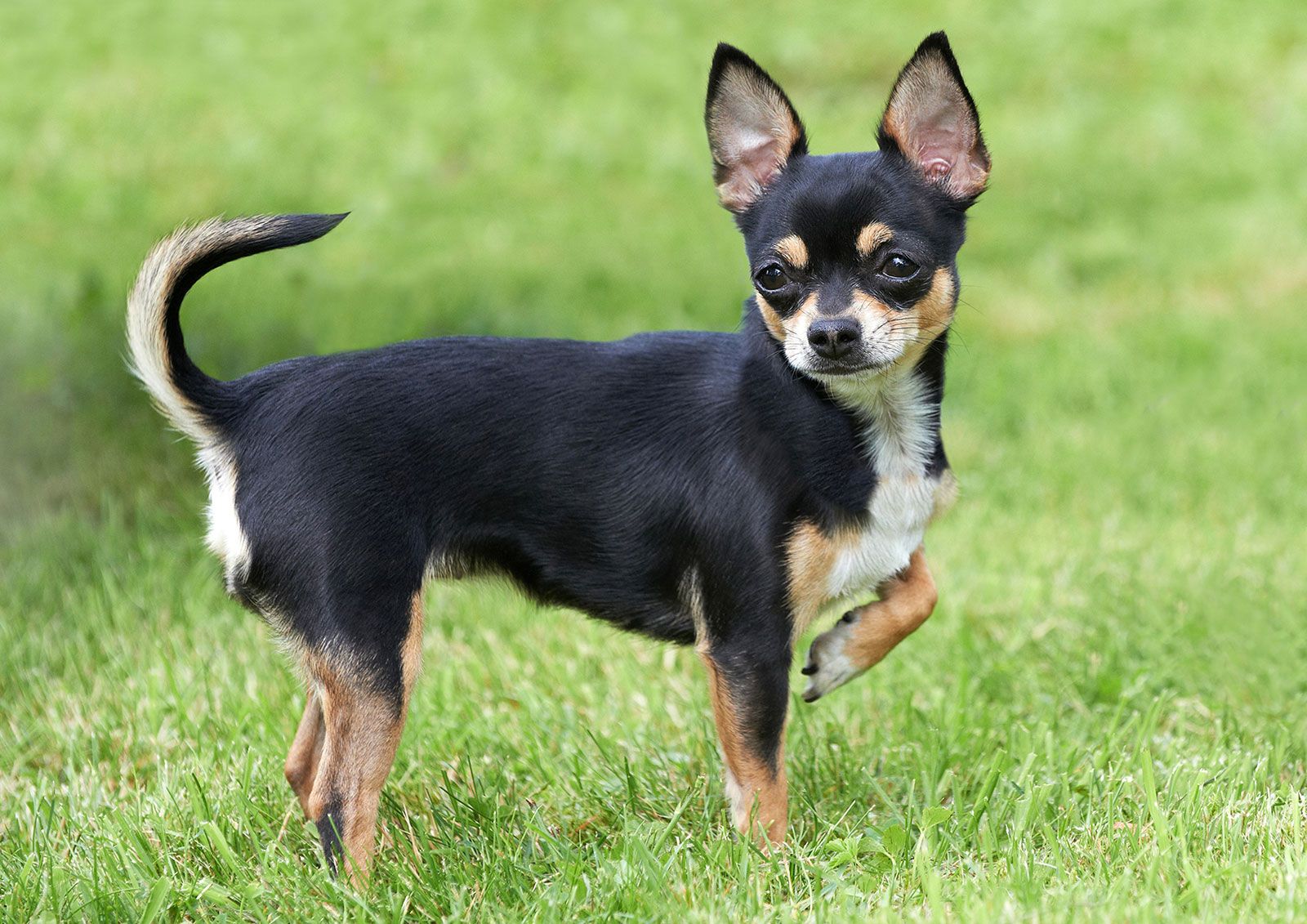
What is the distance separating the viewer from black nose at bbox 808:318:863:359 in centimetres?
320

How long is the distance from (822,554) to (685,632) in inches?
18.1

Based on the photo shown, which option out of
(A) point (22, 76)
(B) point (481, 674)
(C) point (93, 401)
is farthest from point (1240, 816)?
(A) point (22, 76)

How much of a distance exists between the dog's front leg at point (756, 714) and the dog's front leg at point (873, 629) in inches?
8.7

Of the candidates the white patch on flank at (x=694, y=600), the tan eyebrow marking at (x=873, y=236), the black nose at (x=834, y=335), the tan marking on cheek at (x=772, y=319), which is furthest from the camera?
the white patch on flank at (x=694, y=600)

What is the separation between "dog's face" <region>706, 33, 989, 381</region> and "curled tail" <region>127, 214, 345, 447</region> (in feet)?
3.44

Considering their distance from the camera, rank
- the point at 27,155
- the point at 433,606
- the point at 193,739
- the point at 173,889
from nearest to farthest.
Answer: the point at 173,889 → the point at 193,739 → the point at 433,606 → the point at 27,155

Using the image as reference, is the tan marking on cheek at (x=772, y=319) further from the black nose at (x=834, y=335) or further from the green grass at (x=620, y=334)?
the green grass at (x=620, y=334)

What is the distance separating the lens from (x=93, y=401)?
6.38 metres

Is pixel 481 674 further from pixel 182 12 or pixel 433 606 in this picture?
pixel 182 12

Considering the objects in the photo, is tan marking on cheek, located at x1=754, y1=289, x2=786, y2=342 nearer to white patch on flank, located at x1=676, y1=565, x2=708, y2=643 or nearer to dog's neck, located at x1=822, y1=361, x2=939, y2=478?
dog's neck, located at x1=822, y1=361, x2=939, y2=478

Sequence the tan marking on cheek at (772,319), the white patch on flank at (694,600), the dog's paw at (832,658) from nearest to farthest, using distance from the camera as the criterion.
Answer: the tan marking on cheek at (772,319) < the white patch on flank at (694,600) < the dog's paw at (832,658)

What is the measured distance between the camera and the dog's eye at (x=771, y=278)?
338cm

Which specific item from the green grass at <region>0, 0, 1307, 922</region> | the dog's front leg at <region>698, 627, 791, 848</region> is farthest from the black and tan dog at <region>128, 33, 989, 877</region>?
the green grass at <region>0, 0, 1307, 922</region>

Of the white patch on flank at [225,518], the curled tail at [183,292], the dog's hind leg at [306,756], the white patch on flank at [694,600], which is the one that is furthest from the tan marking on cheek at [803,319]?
the dog's hind leg at [306,756]
